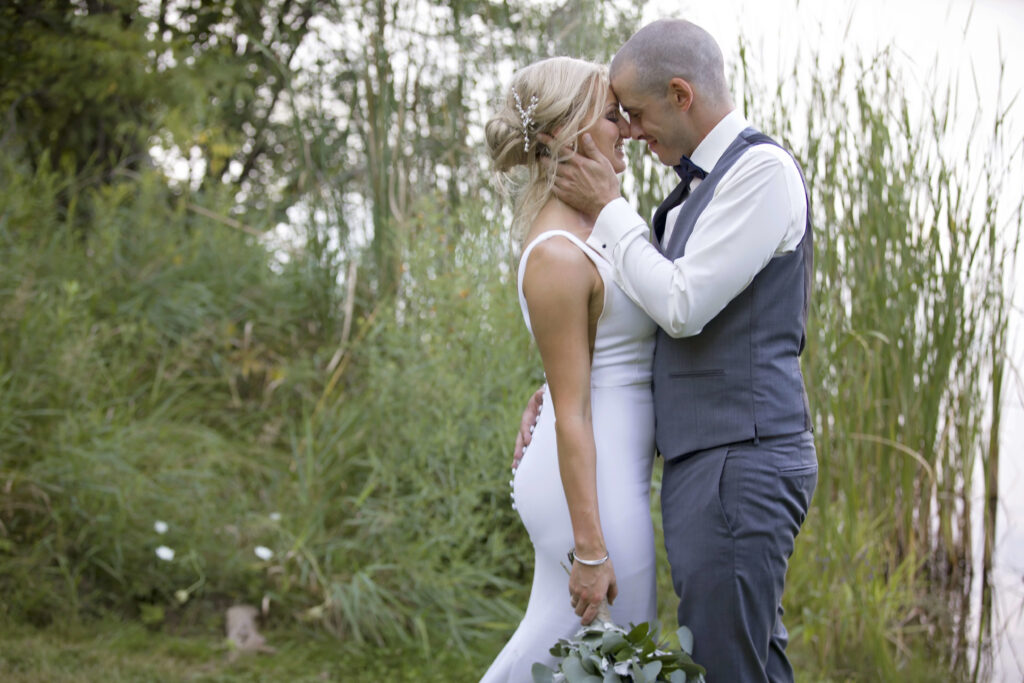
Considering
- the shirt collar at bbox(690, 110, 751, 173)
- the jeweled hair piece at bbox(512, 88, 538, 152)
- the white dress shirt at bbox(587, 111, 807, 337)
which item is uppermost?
the jeweled hair piece at bbox(512, 88, 538, 152)

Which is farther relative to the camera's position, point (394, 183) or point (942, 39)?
point (394, 183)

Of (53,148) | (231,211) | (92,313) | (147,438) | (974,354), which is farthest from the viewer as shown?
(53,148)

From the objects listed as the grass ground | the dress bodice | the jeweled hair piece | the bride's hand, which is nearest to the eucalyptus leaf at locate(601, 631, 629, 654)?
the bride's hand

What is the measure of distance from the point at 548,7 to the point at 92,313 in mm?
2790

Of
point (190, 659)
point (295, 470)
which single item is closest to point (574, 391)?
point (190, 659)

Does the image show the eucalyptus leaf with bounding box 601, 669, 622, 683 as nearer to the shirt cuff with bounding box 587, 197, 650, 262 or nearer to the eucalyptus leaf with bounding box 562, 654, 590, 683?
the eucalyptus leaf with bounding box 562, 654, 590, 683

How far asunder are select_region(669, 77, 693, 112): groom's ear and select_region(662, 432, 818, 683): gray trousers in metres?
0.69

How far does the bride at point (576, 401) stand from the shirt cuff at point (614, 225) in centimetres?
4

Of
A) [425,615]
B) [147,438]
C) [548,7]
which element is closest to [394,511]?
[425,615]

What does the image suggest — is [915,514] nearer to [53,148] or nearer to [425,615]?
[425,615]

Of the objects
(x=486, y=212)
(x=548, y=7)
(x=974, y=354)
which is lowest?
(x=974, y=354)

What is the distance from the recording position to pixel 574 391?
177cm

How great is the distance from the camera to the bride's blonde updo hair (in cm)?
189

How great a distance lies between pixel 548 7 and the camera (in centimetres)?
475
